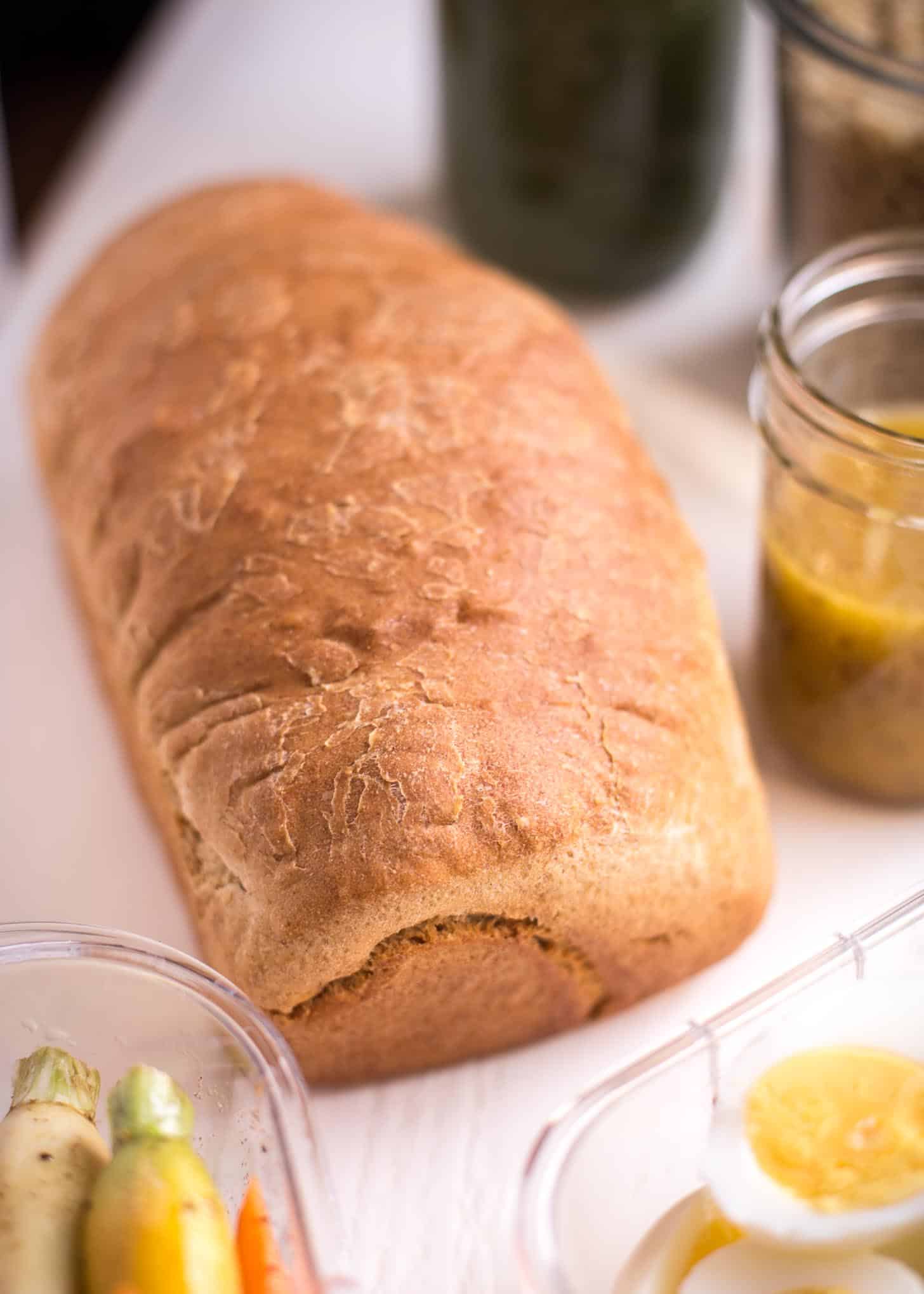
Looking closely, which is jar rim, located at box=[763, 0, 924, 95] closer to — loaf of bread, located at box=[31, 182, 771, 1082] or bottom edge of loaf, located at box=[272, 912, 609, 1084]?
loaf of bread, located at box=[31, 182, 771, 1082]

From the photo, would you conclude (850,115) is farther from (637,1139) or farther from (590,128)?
(637,1139)

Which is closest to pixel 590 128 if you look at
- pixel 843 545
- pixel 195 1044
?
pixel 843 545

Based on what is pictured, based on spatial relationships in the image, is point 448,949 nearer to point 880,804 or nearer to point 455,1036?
point 455,1036

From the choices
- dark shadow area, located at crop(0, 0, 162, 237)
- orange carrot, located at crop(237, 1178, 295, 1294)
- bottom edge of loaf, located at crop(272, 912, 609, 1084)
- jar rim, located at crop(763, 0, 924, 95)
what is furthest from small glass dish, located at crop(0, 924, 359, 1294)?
dark shadow area, located at crop(0, 0, 162, 237)

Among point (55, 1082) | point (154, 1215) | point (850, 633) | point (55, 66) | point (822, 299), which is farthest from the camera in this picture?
point (55, 66)

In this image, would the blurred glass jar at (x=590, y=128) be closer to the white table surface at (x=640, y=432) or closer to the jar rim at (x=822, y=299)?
the white table surface at (x=640, y=432)

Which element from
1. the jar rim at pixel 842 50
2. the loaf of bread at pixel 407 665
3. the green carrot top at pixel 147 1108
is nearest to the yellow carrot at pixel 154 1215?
the green carrot top at pixel 147 1108

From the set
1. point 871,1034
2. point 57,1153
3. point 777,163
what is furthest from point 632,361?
point 57,1153
